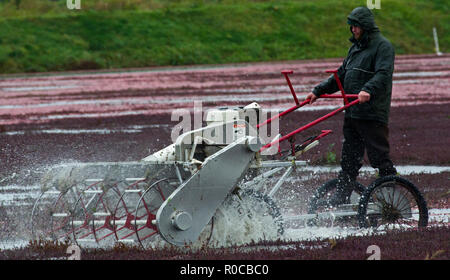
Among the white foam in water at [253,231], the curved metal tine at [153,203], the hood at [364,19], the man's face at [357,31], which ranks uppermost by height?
the hood at [364,19]

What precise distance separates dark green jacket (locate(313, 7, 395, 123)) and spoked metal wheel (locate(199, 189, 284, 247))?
1.40m

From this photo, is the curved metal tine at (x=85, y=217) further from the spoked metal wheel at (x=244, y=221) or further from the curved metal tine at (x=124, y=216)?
the spoked metal wheel at (x=244, y=221)

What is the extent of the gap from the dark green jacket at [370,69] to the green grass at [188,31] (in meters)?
50.1

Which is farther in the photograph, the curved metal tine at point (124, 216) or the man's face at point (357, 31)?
the man's face at point (357, 31)

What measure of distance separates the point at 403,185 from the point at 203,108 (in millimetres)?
17347

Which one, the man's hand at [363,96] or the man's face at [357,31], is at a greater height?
the man's face at [357,31]

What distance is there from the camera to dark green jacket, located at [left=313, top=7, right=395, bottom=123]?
7914 millimetres

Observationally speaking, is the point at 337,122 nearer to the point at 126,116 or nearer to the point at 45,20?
the point at 126,116

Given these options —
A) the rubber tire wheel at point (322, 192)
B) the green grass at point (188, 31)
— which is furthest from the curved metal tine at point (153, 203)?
the green grass at point (188, 31)

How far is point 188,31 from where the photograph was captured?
6650 cm

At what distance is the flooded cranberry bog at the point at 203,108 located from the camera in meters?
7.23

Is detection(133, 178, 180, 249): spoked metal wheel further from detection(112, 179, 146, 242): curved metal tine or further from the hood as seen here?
the hood

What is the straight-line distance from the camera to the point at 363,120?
818cm

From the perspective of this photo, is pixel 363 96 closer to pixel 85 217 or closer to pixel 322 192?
pixel 322 192
